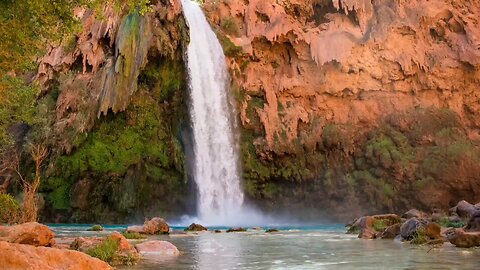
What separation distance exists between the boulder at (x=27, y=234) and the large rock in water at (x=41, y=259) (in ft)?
8.94

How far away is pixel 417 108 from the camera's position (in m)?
37.1

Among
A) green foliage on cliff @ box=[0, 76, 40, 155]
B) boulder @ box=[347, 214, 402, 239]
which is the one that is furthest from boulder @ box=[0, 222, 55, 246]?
green foliage on cliff @ box=[0, 76, 40, 155]

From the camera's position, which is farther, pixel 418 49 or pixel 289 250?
pixel 418 49

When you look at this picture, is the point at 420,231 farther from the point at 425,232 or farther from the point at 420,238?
the point at 420,238

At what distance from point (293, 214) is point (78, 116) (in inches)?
588

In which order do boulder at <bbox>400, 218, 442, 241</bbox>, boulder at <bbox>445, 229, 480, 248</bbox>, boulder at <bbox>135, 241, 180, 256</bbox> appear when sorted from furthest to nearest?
boulder at <bbox>400, 218, 442, 241</bbox> < boulder at <bbox>445, 229, 480, 248</bbox> < boulder at <bbox>135, 241, 180, 256</bbox>

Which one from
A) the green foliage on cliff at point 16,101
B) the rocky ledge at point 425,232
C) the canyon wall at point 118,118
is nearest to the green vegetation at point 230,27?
the canyon wall at point 118,118

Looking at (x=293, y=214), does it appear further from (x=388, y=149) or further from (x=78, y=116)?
(x=78, y=116)

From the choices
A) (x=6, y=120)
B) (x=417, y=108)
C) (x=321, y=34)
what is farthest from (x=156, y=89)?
(x=417, y=108)

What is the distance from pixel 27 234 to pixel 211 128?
83.7 ft

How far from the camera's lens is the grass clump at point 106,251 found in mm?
8547

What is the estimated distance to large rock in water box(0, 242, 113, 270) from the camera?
5734mm

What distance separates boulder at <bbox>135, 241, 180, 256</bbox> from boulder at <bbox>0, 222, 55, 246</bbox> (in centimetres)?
172

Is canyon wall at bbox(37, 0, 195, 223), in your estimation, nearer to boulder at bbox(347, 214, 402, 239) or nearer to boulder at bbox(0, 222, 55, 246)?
boulder at bbox(347, 214, 402, 239)
